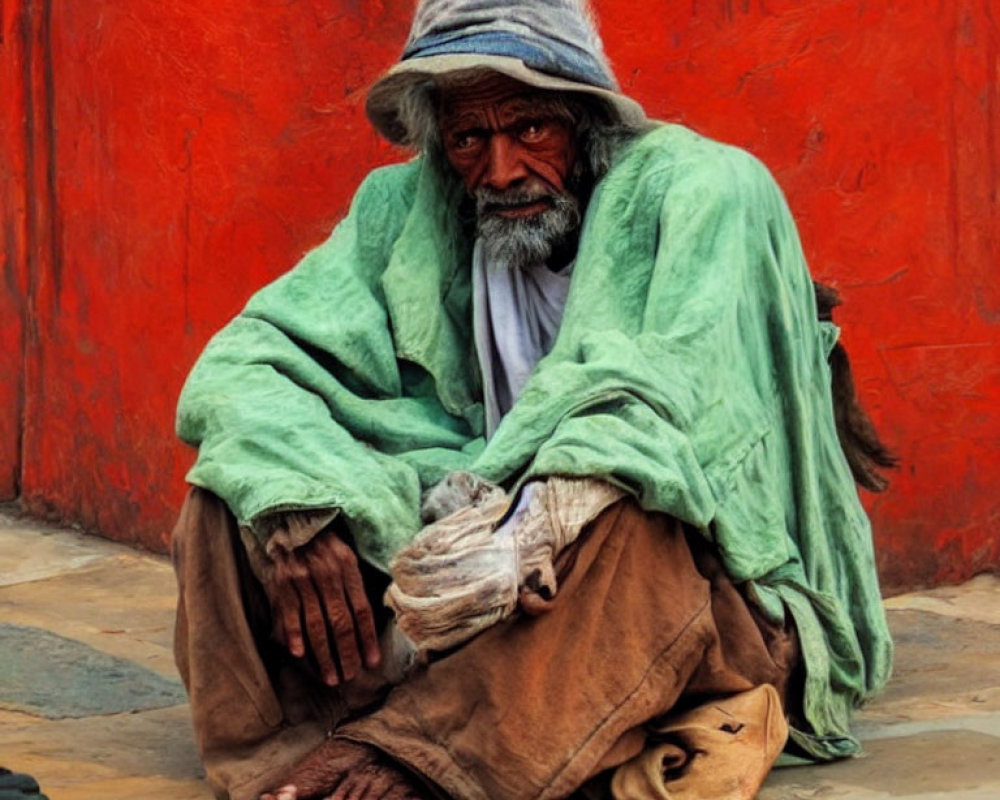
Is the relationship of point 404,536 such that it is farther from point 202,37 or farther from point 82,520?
point 82,520

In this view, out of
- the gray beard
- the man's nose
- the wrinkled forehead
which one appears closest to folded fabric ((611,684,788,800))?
the gray beard

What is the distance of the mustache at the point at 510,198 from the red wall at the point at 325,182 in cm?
141

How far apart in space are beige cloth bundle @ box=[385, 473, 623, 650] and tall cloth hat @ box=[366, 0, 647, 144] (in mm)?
922

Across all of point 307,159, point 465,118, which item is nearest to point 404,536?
point 465,118

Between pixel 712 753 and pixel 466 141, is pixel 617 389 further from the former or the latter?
pixel 466 141

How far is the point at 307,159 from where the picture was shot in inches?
273

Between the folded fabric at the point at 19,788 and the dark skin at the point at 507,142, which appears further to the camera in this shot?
Answer: the dark skin at the point at 507,142

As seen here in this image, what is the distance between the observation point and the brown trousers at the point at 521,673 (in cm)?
461

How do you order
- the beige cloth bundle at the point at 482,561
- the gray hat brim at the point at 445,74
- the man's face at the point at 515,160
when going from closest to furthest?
1. the beige cloth bundle at the point at 482,561
2. the gray hat brim at the point at 445,74
3. the man's face at the point at 515,160

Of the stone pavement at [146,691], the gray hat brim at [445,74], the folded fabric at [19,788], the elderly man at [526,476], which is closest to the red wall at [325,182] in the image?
the stone pavement at [146,691]

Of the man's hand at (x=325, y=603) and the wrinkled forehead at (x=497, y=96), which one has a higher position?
the wrinkled forehead at (x=497, y=96)

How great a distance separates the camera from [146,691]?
5.97 metres

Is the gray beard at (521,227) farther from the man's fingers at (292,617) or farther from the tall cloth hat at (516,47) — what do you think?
the man's fingers at (292,617)

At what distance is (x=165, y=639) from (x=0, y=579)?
0.88 m
